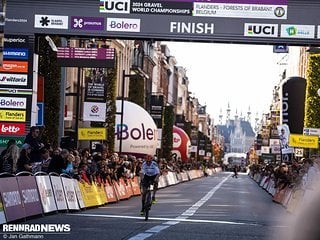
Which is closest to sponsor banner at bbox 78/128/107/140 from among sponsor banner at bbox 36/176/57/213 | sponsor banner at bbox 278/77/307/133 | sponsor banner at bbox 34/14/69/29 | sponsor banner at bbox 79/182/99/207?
sponsor banner at bbox 79/182/99/207

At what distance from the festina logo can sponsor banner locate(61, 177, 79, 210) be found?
5458mm

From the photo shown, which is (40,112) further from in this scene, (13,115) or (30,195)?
(30,195)

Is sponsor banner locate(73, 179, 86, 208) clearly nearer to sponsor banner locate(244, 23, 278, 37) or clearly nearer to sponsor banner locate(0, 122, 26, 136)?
sponsor banner locate(0, 122, 26, 136)

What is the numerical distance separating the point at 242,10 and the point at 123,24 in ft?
11.6

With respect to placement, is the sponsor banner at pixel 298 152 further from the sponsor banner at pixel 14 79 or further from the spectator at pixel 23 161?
the spectator at pixel 23 161

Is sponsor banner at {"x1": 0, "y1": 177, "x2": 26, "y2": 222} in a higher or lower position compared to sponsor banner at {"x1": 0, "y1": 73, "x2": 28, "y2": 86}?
lower

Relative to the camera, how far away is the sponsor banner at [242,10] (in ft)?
73.7

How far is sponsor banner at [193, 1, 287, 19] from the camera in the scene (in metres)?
22.5

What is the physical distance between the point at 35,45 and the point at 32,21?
0.77m

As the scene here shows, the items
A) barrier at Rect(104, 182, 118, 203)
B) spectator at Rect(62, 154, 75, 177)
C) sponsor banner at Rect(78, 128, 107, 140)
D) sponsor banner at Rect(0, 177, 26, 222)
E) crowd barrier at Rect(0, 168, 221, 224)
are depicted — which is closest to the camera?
sponsor banner at Rect(0, 177, 26, 222)

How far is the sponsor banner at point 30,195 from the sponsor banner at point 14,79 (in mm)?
6442

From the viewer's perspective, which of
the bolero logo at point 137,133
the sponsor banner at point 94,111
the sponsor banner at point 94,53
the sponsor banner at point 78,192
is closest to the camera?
the sponsor banner at point 78,192

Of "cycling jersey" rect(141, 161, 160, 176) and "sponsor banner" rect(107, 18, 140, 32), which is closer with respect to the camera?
"cycling jersey" rect(141, 161, 160, 176)

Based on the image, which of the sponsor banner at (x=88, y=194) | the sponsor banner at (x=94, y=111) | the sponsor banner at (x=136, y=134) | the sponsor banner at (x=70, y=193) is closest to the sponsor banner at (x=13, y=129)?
the sponsor banner at (x=88, y=194)
